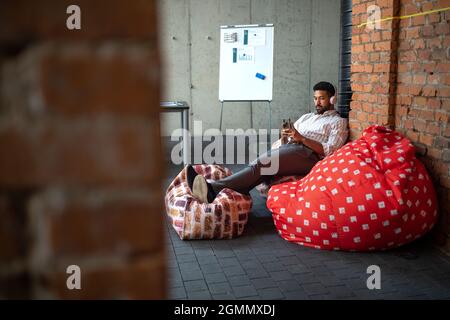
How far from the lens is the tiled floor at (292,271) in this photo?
2.53m

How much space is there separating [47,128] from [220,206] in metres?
2.77

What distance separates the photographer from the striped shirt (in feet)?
13.1

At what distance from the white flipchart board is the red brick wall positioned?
2.98 meters

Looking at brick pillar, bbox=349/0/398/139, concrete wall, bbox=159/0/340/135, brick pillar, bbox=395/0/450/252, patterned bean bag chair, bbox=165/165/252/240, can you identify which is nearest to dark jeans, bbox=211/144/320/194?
patterned bean bag chair, bbox=165/165/252/240

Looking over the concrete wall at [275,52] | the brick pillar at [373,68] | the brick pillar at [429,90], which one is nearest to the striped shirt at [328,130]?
the brick pillar at [373,68]

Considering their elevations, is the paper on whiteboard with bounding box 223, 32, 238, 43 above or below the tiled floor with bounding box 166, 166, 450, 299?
above

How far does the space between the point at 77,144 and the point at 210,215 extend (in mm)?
Result: 2739

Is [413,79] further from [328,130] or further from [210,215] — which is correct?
[210,215]

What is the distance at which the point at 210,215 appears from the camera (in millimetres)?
3279

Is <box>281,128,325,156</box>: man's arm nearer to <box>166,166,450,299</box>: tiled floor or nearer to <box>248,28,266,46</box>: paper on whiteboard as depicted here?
<box>166,166,450,299</box>: tiled floor

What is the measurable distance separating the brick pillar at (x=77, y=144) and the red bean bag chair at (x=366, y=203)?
2516mm
